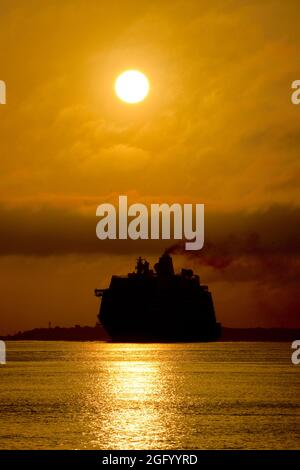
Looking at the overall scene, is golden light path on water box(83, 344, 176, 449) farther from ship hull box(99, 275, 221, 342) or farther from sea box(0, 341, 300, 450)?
ship hull box(99, 275, 221, 342)

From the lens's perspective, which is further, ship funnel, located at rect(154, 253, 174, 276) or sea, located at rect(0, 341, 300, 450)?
ship funnel, located at rect(154, 253, 174, 276)

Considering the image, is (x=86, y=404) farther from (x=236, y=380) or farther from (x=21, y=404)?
(x=236, y=380)

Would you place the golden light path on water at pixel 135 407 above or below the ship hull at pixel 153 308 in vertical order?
below

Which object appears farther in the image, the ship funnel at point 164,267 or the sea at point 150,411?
the ship funnel at point 164,267

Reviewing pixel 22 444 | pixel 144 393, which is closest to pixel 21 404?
pixel 144 393

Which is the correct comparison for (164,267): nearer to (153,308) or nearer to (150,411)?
(153,308)

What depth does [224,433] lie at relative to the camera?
152ft

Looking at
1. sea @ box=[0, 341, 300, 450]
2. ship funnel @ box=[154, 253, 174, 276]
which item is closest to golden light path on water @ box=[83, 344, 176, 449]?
sea @ box=[0, 341, 300, 450]

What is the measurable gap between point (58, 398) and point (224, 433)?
21962 millimetres

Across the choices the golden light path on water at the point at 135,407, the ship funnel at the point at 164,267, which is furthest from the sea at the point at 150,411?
the ship funnel at the point at 164,267

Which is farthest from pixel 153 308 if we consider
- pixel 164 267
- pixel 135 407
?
pixel 135 407

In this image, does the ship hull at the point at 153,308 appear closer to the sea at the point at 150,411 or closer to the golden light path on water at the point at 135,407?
the golden light path on water at the point at 135,407

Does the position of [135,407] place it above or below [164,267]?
below

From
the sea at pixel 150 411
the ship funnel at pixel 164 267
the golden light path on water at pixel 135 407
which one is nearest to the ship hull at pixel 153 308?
the ship funnel at pixel 164 267
